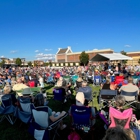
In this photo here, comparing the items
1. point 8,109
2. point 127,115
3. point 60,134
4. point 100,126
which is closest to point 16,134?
point 8,109

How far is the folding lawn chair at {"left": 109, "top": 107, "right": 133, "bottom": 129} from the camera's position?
2.97 m

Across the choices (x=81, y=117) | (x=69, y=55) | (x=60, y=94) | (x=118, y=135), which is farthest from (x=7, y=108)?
(x=69, y=55)

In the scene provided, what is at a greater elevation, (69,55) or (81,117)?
(69,55)

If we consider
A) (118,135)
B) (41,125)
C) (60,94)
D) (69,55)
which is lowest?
(41,125)

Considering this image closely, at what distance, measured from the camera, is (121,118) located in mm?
A: 2994

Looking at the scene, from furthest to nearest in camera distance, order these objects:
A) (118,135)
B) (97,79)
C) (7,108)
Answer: (97,79)
(7,108)
(118,135)

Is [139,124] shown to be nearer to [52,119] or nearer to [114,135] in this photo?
[52,119]

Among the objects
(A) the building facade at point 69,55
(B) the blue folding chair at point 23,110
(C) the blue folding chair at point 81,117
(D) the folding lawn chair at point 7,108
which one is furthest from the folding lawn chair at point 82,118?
(A) the building facade at point 69,55

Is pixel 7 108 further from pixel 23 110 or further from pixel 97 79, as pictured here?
pixel 97 79

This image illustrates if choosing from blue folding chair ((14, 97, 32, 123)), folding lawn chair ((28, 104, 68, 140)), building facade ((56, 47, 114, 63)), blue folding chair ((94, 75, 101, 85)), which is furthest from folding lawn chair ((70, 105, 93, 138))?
building facade ((56, 47, 114, 63))

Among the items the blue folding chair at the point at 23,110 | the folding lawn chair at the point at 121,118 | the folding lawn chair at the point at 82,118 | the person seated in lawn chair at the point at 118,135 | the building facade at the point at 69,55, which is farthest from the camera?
the building facade at the point at 69,55

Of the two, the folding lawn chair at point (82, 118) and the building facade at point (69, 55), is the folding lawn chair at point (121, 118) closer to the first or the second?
the folding lawn chair at point (82, 118)

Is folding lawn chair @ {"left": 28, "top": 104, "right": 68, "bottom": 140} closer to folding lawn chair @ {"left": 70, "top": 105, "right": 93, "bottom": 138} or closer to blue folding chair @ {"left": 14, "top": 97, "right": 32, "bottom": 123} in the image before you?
folding lawn chair @ {"left": 70, "top": 105, "right": 93, "bottom": 138}

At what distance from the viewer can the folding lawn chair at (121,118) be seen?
297 cm
